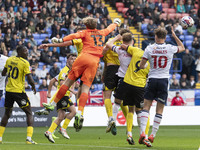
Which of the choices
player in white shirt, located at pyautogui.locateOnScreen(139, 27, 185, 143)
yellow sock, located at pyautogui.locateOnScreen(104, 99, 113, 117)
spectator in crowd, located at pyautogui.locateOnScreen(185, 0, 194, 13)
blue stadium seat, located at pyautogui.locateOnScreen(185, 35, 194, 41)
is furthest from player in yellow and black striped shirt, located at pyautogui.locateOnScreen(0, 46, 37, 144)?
spectator in crowd, located at pyautogui.locateOnScreen(185, 0, 194, 13)

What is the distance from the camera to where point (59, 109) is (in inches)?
597

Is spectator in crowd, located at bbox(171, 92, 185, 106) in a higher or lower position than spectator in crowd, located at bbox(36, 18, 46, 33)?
lower

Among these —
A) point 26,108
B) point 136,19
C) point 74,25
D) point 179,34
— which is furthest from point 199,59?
point 26,108

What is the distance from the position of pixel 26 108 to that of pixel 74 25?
15.7m

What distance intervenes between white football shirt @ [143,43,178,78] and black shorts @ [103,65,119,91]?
1931 mm

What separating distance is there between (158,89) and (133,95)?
73 centimetres

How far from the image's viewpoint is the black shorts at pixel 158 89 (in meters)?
11.9

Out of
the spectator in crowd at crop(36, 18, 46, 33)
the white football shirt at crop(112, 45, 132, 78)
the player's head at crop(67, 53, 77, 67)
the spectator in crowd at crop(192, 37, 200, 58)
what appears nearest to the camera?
the white football shirt at crop(112, 45, 132, 78)

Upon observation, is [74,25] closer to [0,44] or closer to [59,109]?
[0,44]

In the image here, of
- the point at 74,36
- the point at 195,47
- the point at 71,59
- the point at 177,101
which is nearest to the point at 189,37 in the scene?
the point at 195,47

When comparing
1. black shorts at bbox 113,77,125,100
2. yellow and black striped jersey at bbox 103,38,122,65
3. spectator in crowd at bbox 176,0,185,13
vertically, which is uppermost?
yellow and black striped jersey at bbox 103,38,122,65

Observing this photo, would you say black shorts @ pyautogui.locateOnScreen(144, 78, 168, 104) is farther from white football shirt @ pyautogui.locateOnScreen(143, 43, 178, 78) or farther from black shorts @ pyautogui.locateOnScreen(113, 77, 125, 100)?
black shorts @ pyautogui.locateOnScreen(113, 77, 125, 100)

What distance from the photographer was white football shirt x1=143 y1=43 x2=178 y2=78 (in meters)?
11.8

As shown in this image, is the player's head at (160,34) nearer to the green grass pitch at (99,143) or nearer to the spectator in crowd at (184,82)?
the green grass pitch at (99,143)
